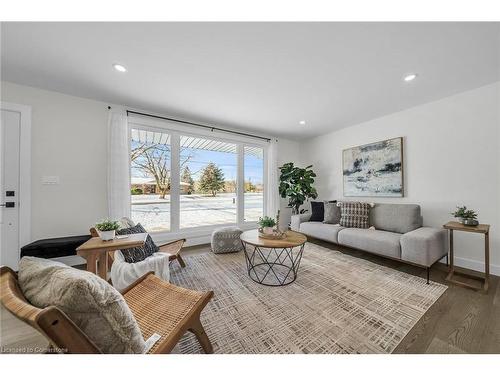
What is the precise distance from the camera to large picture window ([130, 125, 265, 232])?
10.5 ft

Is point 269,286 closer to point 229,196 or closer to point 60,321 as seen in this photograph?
point 60,321

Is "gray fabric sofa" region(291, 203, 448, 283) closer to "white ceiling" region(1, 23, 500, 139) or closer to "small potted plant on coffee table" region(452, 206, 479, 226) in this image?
"small potted plant on coffee table" region(452, 206, 479, 226)

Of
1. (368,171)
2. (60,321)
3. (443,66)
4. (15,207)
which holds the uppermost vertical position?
(443,66)

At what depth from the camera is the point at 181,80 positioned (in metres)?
2.22

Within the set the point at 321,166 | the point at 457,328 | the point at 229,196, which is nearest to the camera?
the point at 457,328

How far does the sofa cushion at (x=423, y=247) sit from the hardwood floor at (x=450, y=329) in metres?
0.35

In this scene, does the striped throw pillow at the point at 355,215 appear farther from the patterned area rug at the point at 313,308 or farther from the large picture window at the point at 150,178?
the large picture window at the point at 150,178

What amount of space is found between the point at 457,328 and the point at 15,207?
466 cm

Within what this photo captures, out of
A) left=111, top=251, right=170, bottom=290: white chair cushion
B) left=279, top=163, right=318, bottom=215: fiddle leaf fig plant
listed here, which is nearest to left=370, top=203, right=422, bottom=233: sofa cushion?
left=279, top=163, right=318, bottom=215: fiddle leaf fig plant

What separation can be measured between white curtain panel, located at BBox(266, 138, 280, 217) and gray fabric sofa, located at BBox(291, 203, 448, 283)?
1002 millimetres

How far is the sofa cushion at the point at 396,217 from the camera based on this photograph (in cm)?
270

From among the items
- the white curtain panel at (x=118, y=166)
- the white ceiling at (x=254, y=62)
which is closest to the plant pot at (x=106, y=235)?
the white curtain panel at (x=118, y=166)

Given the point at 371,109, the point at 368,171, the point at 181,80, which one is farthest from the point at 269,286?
the point at 371,109

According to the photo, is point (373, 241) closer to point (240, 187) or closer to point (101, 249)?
point (240, 187)
